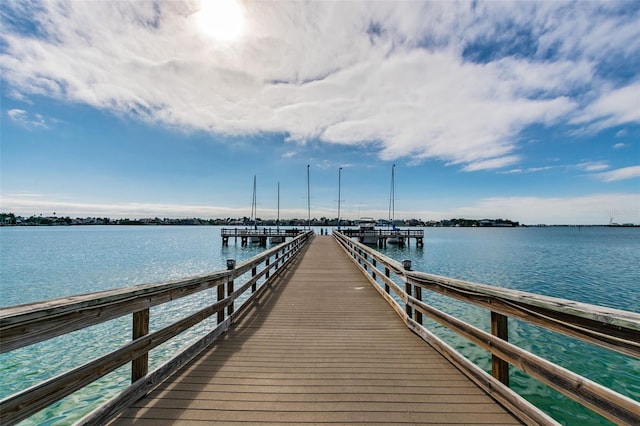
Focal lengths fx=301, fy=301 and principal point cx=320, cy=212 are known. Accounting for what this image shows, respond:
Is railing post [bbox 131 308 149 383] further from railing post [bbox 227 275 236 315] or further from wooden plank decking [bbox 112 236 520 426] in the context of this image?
railing post [bbox 227 275 236 315]

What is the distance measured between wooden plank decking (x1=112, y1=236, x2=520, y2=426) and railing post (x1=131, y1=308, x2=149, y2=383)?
0.83 ft

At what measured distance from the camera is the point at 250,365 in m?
3.75

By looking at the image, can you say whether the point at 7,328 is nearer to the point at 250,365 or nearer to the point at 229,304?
the point at 250,365

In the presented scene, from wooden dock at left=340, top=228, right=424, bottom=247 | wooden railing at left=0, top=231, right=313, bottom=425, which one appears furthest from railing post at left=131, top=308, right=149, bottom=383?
wooden dock at left=340, top=228, right=424, bottom=247

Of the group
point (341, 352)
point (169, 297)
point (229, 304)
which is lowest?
point (341, 352)

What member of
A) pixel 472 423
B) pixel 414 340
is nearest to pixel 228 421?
pixel 472 423

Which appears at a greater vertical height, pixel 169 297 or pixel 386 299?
pixel 169 297

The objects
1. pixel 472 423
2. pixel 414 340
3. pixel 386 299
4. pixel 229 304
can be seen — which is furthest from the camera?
pixel 386 299

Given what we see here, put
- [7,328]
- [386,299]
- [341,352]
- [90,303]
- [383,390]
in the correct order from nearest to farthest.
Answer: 1. [7,328]
2. [90,303]
3. [383,390]
4. [341,352]
5. [386,299]

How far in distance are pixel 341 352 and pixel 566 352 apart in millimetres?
6771

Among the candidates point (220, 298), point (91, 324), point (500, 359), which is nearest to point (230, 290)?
point (220, 298)

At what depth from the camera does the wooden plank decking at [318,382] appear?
2.74m

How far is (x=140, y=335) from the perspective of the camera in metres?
3.03

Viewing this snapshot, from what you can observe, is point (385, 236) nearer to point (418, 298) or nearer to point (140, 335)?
point (418, 298)
